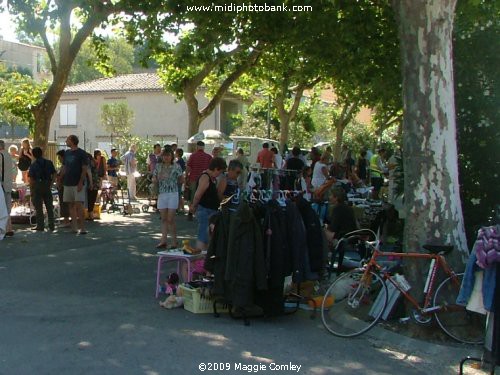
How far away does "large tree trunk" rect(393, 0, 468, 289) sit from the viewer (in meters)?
5.98

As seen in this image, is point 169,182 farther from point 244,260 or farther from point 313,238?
point 244,260

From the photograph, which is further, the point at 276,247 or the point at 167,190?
the point at 167,190

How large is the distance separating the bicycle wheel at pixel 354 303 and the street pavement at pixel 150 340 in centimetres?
15

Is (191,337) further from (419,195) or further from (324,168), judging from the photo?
(324,168)

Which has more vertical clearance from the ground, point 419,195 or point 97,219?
point 419,195

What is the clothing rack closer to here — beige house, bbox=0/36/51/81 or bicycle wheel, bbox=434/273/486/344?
bicycle wheel, bbox=434/273/486/344

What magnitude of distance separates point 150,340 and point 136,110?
37.8 m

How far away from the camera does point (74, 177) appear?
11930 mm

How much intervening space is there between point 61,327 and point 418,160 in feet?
12.8

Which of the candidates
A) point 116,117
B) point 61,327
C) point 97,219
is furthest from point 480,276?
point 116,117

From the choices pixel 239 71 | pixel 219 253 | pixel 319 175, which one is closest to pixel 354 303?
pixel 219 253

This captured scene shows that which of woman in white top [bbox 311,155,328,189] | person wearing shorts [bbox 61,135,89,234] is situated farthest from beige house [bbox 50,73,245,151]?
person wearing shorts [bbox 61,135,89,234]

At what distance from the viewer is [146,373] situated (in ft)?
15.9

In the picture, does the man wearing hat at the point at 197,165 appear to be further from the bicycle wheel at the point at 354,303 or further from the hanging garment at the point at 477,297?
the hanging garment at the point at 477,297
